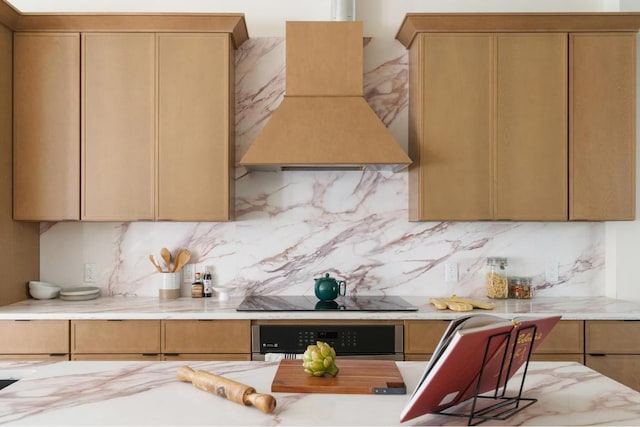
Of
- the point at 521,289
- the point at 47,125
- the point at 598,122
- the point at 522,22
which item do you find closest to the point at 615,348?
the point at 521,289

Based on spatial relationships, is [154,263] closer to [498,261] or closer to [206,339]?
[206,339]

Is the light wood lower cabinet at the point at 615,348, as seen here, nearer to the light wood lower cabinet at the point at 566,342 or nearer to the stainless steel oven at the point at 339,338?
the light wood lower cabinet at the point at 566,342

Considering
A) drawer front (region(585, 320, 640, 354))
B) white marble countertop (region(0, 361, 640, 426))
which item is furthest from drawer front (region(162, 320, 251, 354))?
drawer front (region(585, 320, 640, 354))

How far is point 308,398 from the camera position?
1595mm

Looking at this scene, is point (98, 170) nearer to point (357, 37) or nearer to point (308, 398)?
point (357, 37)

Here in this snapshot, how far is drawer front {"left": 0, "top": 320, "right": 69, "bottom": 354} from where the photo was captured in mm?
3072

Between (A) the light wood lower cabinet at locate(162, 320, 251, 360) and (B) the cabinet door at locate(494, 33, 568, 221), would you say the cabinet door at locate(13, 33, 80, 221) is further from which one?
(B) the cabinet door at locate(494, 33, 568, 221)

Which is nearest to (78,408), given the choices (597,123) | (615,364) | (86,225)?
(86,225)

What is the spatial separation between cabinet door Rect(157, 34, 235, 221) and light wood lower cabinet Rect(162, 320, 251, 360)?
657 millimetres

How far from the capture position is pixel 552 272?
3770 mm

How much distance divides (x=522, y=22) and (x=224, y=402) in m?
2.89

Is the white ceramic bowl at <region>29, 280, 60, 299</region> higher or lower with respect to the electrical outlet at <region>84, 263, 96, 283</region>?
lower

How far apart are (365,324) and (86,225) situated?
2.04 metres

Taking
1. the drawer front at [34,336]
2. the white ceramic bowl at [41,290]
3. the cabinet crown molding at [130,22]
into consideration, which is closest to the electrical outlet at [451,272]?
the cabinet crown molding at [130,22]
